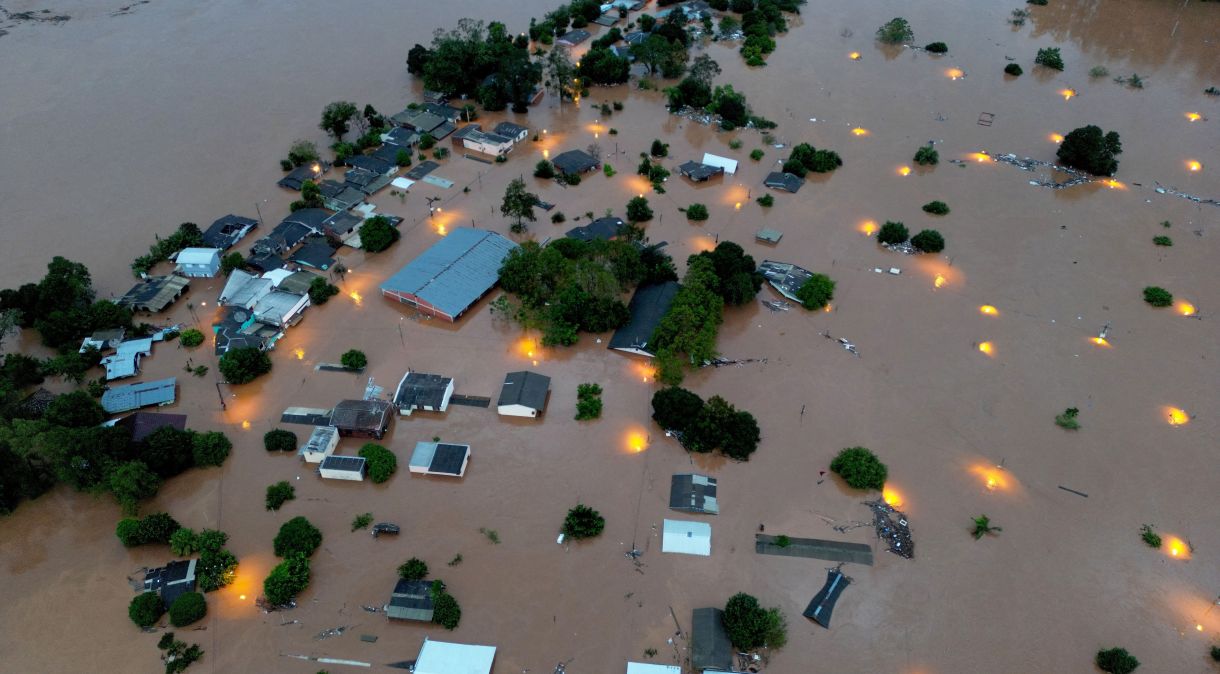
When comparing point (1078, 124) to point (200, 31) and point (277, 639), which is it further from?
point (200, 31)

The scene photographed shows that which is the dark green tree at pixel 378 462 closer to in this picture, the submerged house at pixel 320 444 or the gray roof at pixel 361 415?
the gray roof at pixel 361 415

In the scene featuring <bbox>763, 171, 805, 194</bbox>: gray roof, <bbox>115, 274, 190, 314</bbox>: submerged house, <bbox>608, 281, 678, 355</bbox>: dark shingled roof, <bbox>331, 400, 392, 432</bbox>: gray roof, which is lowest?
<bbox>331, 400, 392, 432</bbox>: gray roof

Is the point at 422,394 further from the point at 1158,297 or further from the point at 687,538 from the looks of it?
the point at 1158,297

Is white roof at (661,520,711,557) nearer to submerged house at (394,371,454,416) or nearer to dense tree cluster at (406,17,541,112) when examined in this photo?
submerged house at (394,371,454,416)

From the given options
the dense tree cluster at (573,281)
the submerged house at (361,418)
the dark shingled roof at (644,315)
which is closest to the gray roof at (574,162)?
the dense tree cluster at (573,281)

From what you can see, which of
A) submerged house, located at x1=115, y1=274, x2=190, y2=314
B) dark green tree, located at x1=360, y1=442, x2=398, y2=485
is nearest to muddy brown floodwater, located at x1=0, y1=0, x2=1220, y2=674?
dark green tree, located at x1=360, y1=442, x2=398, y2=485

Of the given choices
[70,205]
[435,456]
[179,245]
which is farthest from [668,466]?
[70,205]
